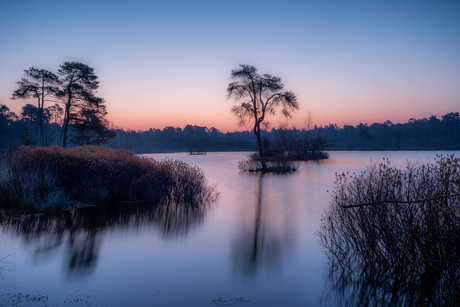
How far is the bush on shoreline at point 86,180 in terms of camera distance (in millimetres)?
11094

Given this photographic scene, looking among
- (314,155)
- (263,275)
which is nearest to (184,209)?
(263,275)

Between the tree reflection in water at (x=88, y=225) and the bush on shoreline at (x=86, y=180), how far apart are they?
3.18ft

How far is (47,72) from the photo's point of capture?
1351 inches

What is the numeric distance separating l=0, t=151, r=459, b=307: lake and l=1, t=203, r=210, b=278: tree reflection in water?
0.03m

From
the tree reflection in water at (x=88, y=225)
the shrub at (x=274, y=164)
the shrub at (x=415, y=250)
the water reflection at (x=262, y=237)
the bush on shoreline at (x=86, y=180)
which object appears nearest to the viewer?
the shrub at (x=415, y=250)

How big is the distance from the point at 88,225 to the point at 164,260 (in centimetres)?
434

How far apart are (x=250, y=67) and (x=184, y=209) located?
2085cm

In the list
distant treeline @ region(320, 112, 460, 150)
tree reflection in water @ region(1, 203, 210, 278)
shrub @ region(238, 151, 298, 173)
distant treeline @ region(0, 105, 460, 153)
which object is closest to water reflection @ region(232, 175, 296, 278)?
tree reflection in water @ region(1, 203, 210, 278)

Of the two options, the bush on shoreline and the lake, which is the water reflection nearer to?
the lake

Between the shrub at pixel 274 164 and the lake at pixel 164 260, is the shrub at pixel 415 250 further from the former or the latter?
the shrub at pixel 274 164

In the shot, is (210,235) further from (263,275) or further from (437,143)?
(437,143)

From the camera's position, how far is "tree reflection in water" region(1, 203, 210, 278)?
718 cm

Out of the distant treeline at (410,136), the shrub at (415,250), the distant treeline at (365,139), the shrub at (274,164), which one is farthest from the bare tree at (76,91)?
the distant treeline at (410,136)

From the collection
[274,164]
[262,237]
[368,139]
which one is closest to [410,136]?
[368,139]
